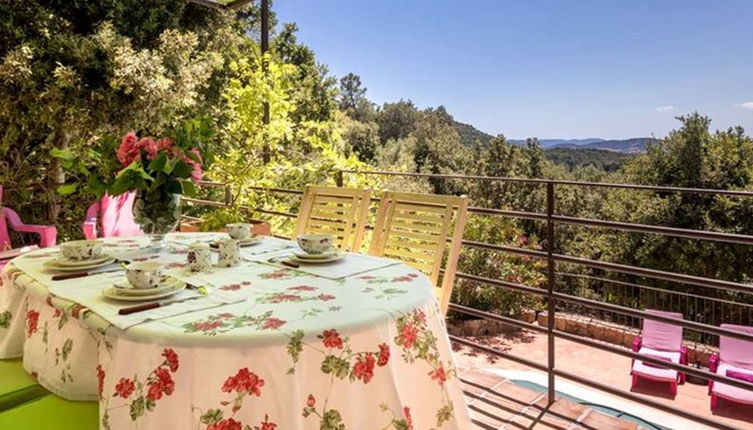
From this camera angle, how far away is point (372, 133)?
17.5 metres

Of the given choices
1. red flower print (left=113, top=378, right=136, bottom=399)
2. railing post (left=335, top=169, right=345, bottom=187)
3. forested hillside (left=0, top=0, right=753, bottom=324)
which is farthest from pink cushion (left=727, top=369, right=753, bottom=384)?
red flower print (left=113, top=378, right=136, bottom=399)

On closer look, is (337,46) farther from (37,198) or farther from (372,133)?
(37,198)

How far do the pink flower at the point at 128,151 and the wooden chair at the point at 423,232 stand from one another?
93 cm

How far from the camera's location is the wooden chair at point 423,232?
1.84 meters

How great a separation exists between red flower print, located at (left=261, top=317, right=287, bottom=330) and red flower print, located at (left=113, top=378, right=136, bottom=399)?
261 mm

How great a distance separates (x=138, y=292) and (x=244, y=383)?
0.43 metres

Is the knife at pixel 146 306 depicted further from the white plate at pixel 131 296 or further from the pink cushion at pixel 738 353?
the pink cushion at pixel 738 353

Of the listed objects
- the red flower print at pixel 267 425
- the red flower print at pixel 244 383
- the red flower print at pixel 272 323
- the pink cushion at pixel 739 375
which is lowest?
the pink cushion at pixel 739 375

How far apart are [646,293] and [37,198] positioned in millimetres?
10035

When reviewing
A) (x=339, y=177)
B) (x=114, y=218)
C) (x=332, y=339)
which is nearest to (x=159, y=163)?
(x=332, y=339)

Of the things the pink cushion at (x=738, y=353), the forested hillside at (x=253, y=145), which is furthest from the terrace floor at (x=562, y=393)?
the forested hillside at (x=253, y=145)

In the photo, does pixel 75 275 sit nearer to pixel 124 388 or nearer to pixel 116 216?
pixel 124 388

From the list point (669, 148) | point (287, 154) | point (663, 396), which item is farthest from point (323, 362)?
point (669, 148)

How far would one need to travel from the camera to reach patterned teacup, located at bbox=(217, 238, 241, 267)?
1.58 metres
